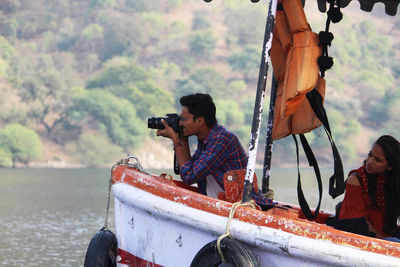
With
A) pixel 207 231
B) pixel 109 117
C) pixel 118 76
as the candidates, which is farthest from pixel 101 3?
pixel 207 231

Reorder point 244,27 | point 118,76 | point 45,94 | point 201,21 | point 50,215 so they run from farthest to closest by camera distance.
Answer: point 201,21, point 244,27, point 118,76, point 45,94, point 50,215

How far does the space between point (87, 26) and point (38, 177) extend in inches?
1070

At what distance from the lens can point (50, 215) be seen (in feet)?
66.7

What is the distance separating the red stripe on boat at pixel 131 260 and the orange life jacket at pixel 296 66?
108 cm

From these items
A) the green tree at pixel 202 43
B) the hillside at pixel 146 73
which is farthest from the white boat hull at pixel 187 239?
the green tree at pixel 202 43

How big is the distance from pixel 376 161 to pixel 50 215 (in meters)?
16.9

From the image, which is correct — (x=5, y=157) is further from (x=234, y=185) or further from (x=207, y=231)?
(x=207, y=231)

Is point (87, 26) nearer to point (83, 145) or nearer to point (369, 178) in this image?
point (83, 145)

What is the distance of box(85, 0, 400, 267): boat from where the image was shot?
3.29 meters

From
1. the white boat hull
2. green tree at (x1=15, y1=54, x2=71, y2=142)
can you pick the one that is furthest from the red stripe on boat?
green tree at (x1=15, y1=54, x2=71, y2=142)

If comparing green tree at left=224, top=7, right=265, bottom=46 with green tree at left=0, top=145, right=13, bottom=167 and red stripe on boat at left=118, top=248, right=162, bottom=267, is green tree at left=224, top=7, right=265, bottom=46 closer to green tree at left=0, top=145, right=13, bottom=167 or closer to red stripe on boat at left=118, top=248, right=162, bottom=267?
green tree at left=0, top=145, right=13, bottom=167

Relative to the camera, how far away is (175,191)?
3928mm

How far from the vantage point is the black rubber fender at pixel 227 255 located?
11.5 ft

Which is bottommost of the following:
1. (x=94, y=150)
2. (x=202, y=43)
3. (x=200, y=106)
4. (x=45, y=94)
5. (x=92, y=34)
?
(x=94, y=150)
